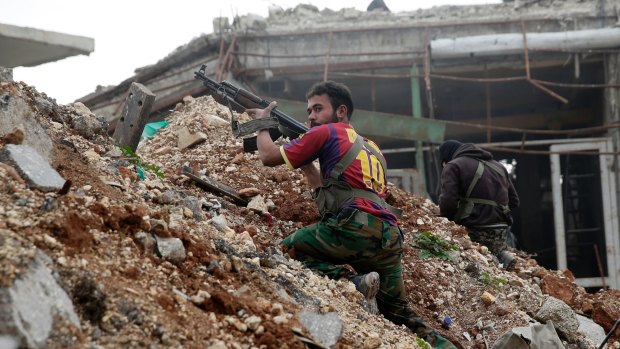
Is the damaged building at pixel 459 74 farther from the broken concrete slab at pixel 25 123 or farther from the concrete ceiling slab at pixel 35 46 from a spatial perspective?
the broken concrete slab at pixel 25 123

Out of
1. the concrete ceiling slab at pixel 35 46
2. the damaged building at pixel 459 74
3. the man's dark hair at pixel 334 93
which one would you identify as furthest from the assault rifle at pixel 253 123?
the concrete ceiling slab at pixel 35 46

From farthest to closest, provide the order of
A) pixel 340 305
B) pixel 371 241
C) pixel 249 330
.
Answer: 1. pixel 371 241
2. pixel 340 305
3. pixel 249 330

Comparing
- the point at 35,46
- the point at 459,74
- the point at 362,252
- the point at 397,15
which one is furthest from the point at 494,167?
the point at 35,46

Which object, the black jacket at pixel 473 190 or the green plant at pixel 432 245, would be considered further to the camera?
the black jacket at pixel 473 190

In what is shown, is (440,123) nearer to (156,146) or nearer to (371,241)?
(156,146)

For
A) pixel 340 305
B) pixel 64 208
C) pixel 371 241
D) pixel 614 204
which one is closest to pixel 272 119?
pixel 371 241

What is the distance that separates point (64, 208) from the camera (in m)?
3.32

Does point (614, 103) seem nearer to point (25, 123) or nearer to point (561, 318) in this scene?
point (561, 318)

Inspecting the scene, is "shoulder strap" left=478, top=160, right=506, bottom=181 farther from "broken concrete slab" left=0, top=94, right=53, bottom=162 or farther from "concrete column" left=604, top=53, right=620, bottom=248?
"concrete column" left=604, top=53, right=620, bottom=248

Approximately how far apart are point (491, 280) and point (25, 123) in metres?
3.43

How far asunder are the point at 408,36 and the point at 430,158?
190cm

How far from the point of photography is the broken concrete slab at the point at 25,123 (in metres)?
4.11

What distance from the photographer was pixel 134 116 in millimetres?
5926

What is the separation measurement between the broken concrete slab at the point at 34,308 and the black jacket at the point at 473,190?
4361mm
